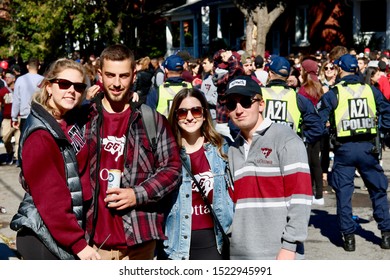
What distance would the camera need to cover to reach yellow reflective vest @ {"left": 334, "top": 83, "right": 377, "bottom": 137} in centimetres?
732

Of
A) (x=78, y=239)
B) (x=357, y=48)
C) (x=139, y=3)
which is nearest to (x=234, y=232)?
(x=78, y=239)

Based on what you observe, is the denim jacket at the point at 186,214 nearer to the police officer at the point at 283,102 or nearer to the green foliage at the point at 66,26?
the police officer at the point at 283,102

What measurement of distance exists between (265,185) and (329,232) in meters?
4.81

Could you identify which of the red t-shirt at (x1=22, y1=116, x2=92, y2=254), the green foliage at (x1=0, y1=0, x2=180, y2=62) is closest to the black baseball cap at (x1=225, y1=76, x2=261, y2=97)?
the red t-shirt at (x1=22, y1=116, x2=92, y2=254)

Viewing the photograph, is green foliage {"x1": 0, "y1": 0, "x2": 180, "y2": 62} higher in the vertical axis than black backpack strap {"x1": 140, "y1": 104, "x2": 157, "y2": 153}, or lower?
higher

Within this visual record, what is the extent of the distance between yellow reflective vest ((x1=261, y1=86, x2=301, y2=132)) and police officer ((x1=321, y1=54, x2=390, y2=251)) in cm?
34

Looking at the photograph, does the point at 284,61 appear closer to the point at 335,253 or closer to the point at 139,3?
the point at 335,253

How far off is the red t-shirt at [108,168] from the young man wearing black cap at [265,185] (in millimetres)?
634

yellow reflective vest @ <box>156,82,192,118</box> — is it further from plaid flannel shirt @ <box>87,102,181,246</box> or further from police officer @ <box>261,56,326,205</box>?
plaid flannel shirt @ <box>87,102,181,246</box>

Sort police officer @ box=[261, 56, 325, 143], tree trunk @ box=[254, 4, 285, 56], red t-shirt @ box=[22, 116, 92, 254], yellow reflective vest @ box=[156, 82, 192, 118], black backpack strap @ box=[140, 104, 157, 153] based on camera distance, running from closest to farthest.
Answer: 1. red t-shirt @ box=[22, 116, 92, 254]
2. black backpack strap @ box=[140, 104, 157, 153]
3. police officer @ box=[261, 56, 325, 143]
4. yellow reflective vest @ box=[156, 82, 192, 118]
5. tree trunk @ box=[254, 4, 285, 56]

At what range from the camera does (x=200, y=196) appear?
170 inches

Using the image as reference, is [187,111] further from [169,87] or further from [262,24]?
[262,24]

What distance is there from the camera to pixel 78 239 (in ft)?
11.7

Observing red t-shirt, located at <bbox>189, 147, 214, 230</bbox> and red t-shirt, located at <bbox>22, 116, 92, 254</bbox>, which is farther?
red t-shirt, located at <bbox>189, 147, 214, 230</bbox>
